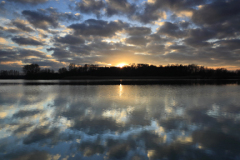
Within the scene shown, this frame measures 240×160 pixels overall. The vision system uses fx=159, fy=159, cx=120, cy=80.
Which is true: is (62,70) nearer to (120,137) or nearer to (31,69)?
(31,69)

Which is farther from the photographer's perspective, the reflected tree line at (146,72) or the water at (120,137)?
the reflected tree line at (146,72)

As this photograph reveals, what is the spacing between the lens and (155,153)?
562 cm

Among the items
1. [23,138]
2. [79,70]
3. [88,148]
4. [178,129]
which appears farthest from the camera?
[79,70]

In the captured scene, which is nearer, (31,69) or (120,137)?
(120,137)

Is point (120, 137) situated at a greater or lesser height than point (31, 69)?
Result: lesser

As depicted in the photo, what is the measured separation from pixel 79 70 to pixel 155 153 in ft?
478

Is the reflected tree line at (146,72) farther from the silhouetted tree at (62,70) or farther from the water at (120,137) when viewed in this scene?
the water at (120,137)

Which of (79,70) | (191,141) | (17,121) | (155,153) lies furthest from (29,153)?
(79,70)

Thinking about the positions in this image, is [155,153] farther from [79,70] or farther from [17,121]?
[79,70]

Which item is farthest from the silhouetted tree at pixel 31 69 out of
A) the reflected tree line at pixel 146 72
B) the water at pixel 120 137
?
the water at pixel 120 137

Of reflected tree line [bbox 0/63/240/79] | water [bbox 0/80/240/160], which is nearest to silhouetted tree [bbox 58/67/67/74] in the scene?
reflected tree line [bbox 0/63/240/79]

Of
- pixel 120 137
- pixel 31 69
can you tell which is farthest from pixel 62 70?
pixel 120 137

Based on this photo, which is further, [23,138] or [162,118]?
[162,118]

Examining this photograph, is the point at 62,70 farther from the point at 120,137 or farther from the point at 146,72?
the point at 120,137
